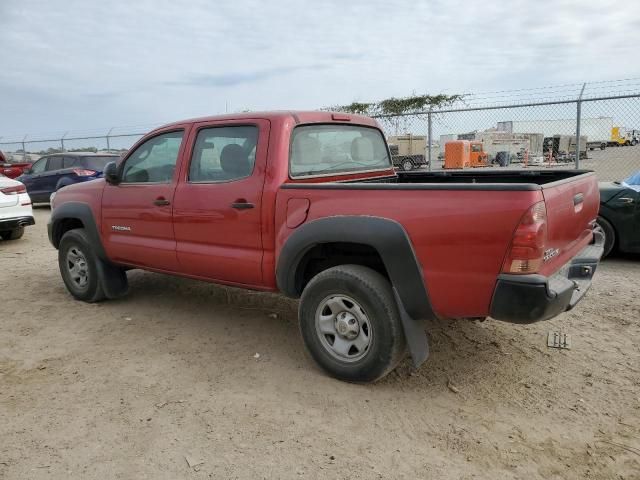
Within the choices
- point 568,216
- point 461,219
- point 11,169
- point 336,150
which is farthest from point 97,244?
point 11,169

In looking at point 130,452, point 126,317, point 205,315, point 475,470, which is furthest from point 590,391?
point 126,317

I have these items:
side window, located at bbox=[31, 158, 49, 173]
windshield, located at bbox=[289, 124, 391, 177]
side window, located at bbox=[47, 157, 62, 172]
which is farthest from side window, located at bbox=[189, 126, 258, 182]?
side window, located at bbox=[31, 158, 49, 173]

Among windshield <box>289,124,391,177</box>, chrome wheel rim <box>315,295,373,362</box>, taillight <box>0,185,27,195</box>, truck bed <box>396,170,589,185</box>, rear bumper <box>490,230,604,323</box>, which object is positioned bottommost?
chrome wheel rim <box>315,295,373,362</box>

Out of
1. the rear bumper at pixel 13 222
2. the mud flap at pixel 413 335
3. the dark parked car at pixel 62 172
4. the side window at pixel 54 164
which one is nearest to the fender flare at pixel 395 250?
the mud flap at pixel 413 335

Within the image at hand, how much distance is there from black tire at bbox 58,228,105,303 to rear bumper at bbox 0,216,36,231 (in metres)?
3.97

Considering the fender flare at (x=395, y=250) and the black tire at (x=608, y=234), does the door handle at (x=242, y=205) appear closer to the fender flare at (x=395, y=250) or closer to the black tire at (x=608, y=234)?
the fender flare at (x=395, y=250)

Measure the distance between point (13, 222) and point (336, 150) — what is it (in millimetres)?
6943

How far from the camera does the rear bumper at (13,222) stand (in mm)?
8789

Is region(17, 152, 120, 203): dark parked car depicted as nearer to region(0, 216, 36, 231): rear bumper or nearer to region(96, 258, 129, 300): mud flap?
region(0, 216, 36, 231): rear bumper

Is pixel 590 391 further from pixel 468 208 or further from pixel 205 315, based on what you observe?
pixel 205 315

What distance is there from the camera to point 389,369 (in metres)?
3.34

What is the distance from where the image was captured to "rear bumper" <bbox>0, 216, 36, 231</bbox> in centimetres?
879

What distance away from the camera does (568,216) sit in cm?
330

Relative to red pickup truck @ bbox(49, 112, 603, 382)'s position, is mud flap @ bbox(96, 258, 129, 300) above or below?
below
